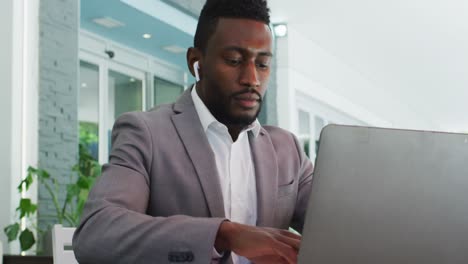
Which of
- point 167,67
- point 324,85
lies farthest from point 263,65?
point 324,85

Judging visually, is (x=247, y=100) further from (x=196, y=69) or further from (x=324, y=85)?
(x=324, y=85)

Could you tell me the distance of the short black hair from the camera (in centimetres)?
117

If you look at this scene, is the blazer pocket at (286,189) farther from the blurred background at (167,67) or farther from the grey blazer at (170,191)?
the blurred background at (167,67)

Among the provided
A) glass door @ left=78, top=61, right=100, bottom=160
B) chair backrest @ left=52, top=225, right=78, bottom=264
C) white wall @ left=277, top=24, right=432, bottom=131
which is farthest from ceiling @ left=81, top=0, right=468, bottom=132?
chair backrest @ left=52, top=225, right=78, bottom=264

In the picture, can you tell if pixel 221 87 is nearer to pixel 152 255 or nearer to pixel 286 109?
pixel 152 255

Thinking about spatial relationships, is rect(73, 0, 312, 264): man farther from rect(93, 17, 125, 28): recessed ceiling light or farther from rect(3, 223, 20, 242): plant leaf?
rect(93, 17, 125, 28): recessed ceiling light

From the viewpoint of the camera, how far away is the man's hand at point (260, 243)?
0.81m

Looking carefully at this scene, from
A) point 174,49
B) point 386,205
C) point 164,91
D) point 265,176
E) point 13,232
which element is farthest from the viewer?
point 164,91

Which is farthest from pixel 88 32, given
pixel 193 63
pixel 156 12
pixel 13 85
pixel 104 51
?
pixel 193 63

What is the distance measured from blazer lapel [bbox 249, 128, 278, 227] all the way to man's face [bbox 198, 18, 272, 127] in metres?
0.09

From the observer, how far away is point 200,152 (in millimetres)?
1149

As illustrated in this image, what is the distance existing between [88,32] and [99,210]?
506cm

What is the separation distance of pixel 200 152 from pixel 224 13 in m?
0.27

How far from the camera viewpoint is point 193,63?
1.25m
